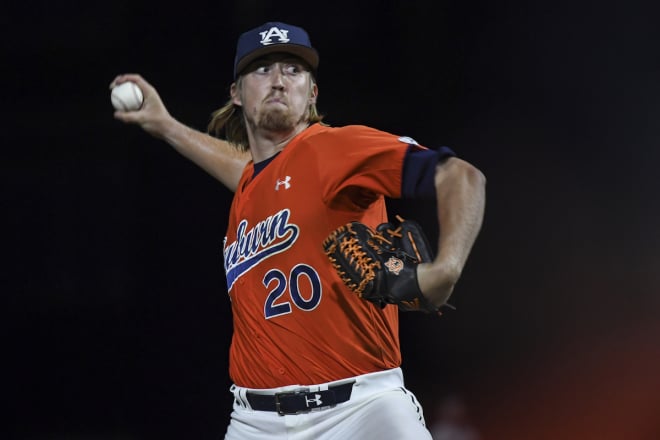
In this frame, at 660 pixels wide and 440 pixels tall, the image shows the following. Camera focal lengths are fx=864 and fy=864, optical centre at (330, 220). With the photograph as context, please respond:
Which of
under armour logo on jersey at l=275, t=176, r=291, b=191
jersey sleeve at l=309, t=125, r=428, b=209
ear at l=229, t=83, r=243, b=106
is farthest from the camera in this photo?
ear at l=229, t=83, r=243, b=106

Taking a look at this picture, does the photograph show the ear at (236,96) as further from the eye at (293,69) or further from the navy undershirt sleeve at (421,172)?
the navy undershirt sleeve at (421,172)

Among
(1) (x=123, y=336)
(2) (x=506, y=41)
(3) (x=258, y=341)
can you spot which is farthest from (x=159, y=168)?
(3) (x=258, y=341)

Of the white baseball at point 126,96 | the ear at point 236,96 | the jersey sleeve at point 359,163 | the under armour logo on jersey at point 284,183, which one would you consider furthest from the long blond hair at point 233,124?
the jersey sleeve at point 359,163

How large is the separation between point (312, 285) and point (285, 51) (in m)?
0.90

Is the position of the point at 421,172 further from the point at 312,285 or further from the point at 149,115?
the point at 149,115

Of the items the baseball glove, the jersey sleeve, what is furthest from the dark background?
the baseball glove

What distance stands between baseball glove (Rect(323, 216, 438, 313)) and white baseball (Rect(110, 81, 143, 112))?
1556mm

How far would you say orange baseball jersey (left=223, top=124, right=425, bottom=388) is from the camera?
2373mm

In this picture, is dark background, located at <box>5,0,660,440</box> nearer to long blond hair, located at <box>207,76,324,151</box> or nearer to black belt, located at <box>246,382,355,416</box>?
long blond hair, located at <box>207,76,324,151</box>

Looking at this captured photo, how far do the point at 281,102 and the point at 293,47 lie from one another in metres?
0.21

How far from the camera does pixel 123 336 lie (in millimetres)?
5523

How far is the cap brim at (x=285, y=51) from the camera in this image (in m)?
2.90

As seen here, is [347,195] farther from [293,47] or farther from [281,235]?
[293,47]

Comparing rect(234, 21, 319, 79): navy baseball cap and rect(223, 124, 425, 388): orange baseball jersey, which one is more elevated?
rect(234, 21, 319, 79): navy baseball cap
